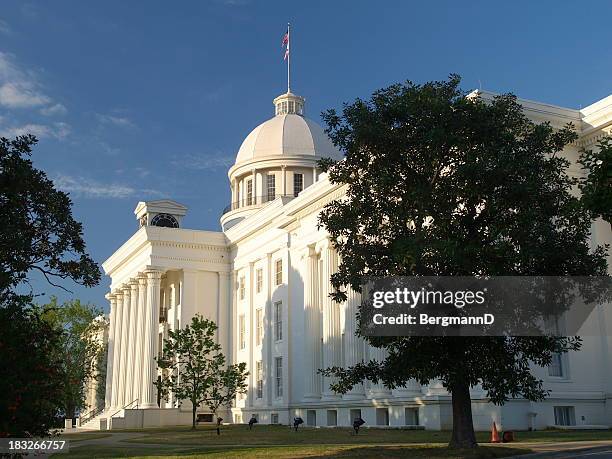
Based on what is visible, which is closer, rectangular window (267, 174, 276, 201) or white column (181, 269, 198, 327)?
white column (181, 269, 198, 327)

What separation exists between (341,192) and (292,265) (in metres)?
10.3

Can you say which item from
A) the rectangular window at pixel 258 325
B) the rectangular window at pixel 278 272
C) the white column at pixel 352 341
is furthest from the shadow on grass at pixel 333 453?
the rectangular window at pixel 258 325

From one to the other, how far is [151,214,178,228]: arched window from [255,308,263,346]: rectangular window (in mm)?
11955

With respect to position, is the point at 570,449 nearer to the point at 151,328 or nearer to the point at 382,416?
the point at 382,416

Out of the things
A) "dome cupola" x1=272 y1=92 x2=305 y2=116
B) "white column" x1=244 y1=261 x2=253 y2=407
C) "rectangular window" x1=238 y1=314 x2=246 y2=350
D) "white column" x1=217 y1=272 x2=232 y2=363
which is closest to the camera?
"white column" x1=244 y1=261 x2=253 y2=407

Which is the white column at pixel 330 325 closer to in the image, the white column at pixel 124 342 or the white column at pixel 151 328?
the white column at pixel 151 328

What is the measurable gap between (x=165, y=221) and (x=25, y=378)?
50.6 metres

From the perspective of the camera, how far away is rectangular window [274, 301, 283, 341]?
183 feet

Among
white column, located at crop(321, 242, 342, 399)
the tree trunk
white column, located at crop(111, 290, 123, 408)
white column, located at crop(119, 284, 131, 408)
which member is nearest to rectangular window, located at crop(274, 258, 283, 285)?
white column, located at crop(321, 242, 342, 399)

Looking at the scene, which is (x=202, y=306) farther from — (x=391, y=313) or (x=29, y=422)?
(x=29, y=422)

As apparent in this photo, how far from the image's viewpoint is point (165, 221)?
6594 centimetres

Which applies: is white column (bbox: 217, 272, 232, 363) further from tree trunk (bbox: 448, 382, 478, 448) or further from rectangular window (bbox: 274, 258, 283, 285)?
tree trunk (bbox: 448, 382, 478, 448)

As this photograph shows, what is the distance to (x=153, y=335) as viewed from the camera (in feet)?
204

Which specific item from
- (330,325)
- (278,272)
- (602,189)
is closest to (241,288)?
(278,272)
